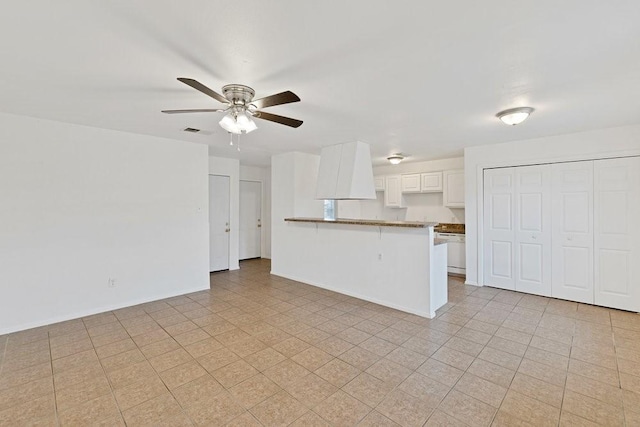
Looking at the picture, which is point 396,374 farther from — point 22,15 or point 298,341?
point 22,15

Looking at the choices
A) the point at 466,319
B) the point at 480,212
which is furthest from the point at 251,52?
the point at 480,212

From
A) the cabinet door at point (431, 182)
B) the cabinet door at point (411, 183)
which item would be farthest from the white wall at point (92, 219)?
the cabinet door at point (431, 182)

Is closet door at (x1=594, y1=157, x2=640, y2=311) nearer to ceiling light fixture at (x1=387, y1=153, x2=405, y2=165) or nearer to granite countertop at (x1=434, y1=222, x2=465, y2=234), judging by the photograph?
granite countertop at (x1=434, y1=222, x2=465, y2=234)

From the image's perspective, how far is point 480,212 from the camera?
4.96m

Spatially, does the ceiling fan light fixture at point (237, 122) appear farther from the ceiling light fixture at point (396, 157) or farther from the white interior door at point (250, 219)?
the white interior door at point (250, 219)

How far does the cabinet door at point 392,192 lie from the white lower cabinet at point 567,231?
223 cm

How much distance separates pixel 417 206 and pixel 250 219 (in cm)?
429

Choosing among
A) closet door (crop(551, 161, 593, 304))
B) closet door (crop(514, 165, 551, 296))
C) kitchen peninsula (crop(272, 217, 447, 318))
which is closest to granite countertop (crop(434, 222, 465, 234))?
closet door (crop(514, 165, 551, 296))

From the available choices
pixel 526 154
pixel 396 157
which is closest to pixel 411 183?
pixel 396 157

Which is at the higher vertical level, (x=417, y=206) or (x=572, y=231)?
(x=417, y=206)

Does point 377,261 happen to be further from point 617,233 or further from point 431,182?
point 617,233

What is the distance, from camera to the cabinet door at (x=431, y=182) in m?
6.20

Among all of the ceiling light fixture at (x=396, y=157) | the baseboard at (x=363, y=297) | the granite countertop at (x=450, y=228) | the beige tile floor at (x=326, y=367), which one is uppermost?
the ceiling light fixture at (x=396, y=157)

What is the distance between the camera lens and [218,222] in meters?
6.14
